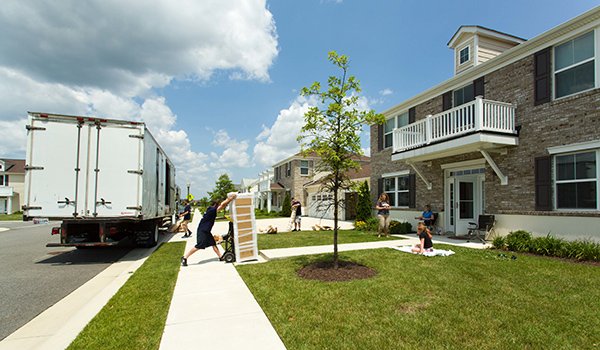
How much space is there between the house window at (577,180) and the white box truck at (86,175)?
459 inches

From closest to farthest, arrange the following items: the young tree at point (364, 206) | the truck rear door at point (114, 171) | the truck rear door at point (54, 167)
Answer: the truck rear door at point (54, 167), the truck rear door at point (114, 171), the young tree at point (364, 206)

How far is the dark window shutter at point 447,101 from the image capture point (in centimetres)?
1292

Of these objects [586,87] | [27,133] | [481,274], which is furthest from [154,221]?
[586,87]

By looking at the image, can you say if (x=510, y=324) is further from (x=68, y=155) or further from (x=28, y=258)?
(x=28, y=258)

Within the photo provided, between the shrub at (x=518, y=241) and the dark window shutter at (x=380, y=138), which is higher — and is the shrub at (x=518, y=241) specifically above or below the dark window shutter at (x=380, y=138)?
below

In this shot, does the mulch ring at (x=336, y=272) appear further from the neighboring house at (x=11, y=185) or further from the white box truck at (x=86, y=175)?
the neighboring house at (x=11, y=185)

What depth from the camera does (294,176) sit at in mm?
31266

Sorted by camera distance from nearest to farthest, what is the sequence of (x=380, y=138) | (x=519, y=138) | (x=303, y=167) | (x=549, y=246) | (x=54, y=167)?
1. (x=54, y=167)
2. (x=549, y=246)
3. (x=519, y=138)
4. (x=380, y=138)
5. (x=303, y=167)

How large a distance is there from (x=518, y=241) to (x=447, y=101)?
20.4ft

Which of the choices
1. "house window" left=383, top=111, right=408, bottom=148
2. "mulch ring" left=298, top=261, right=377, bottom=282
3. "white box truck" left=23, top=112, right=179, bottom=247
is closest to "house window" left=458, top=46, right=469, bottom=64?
"house window" left=383, top=111, right=408, bottom=148

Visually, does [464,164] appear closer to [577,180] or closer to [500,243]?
[500,243]

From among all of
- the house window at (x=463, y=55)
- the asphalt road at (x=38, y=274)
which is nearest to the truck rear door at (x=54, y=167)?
the asphalt road at (x=38, y=274)

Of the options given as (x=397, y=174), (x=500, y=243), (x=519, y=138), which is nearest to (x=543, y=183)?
(x=519, y=138)

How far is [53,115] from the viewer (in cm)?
823
